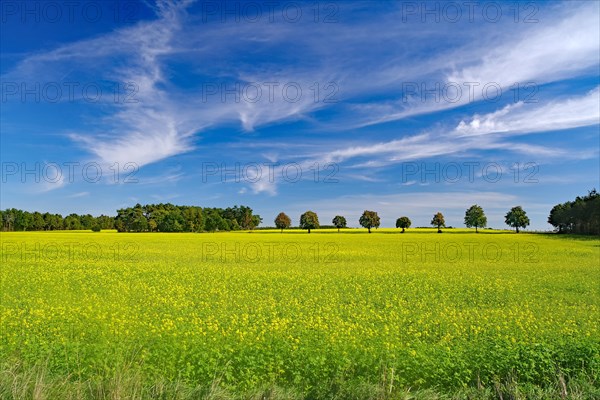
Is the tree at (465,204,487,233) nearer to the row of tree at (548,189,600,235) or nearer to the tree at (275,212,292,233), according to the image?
the row of tree at (548,189,600,235)

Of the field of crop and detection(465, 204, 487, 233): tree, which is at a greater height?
detection(465, 204, 487, 233): tree

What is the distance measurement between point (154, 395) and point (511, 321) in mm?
13151

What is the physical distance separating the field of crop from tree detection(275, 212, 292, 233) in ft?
388

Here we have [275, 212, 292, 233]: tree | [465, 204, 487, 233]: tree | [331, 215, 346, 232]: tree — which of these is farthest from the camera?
[331, 215, 346, 232]: tree

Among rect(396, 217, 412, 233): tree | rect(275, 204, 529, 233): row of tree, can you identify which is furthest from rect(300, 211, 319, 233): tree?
rect(396, 217, 412, 233): tree

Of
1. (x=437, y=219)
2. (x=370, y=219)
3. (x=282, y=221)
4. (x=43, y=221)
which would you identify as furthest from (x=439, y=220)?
(x=43, y=221)

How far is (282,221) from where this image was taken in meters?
148

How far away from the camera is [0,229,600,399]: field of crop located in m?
8.91

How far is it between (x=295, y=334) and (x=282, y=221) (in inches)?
5338

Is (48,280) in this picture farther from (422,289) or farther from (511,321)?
(511,321)

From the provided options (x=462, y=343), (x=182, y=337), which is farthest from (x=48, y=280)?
(x=462, y=343)

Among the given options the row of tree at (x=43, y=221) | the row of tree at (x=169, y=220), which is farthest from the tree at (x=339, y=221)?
the row of tree at (x=43, y=221)

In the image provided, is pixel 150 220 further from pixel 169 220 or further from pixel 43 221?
pixel 43 221

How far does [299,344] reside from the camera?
11953mm
